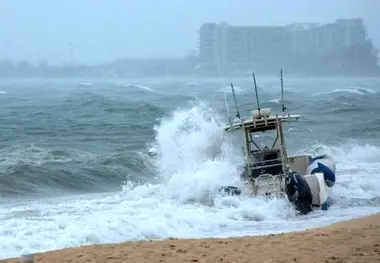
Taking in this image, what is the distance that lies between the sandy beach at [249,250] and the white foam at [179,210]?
76.6 inches

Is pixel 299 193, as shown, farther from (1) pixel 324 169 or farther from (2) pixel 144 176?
(2) pixel 144 176

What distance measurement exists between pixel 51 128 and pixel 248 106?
1538 cm

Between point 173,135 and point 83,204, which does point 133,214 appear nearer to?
point 83,204

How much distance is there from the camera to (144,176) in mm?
24453

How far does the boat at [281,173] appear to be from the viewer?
1602 centimetres

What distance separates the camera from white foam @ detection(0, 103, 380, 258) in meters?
13.9

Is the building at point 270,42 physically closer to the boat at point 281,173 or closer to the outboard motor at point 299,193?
the boat at point 281,173

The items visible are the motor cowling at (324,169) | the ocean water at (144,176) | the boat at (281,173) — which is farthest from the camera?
the motor cowling at (324,169)

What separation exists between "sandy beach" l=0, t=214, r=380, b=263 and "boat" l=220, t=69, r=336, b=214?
375cm

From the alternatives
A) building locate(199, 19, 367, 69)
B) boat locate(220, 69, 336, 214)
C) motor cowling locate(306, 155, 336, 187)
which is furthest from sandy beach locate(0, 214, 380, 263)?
building locate(199, 19, 367, 69)

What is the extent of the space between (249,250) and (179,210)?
5.71 m

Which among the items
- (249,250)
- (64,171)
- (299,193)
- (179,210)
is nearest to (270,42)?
(64,171)

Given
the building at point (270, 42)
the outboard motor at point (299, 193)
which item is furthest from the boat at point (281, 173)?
the building at point (270, 42)

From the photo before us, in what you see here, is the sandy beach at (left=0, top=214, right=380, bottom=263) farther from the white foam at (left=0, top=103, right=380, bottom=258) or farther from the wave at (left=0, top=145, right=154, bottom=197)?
the wave at (left=0, top=145, right=154, bottom=197)
